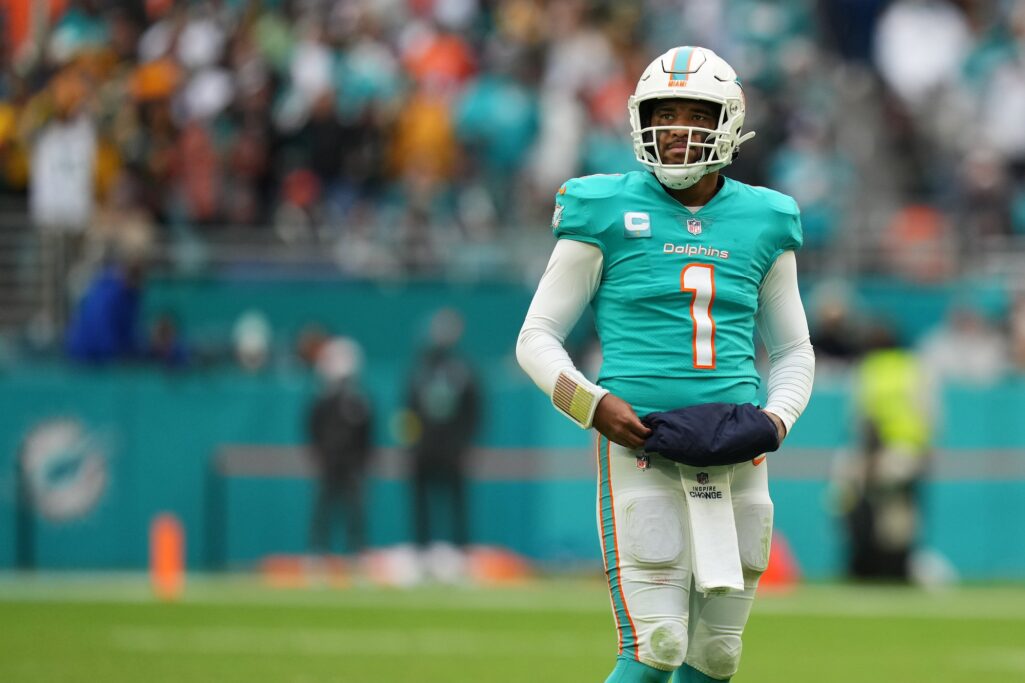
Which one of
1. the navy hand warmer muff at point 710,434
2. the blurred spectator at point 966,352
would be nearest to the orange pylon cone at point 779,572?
the blurred spectator at point 966,352

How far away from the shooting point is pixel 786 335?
608cm

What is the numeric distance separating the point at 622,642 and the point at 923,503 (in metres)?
11.0

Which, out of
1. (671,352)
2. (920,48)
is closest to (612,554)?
(671,352)

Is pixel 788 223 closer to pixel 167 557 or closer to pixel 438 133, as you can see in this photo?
pixel 167 557

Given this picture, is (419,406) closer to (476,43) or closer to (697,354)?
(476,43)

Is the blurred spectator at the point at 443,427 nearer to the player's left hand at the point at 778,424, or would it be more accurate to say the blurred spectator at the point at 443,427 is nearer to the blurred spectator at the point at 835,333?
the blurred spectator at the point at 835,333

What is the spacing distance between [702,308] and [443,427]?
10.9 m

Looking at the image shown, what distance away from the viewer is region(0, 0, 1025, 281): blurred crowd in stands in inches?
682

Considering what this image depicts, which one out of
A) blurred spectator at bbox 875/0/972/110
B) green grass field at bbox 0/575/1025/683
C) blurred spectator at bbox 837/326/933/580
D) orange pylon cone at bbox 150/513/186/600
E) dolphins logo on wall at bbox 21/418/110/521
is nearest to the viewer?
green grass field at bbox 0/575/1025/683

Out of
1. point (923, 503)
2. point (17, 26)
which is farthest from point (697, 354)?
point (17, 26)

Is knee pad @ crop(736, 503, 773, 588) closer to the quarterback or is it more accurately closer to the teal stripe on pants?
the quarterback

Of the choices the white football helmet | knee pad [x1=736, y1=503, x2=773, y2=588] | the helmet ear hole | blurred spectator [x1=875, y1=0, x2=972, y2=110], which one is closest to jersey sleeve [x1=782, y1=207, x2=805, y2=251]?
the white football helmet

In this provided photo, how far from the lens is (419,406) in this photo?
16.7 m

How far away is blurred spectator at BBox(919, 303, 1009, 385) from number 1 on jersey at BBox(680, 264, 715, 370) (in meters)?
11.5
